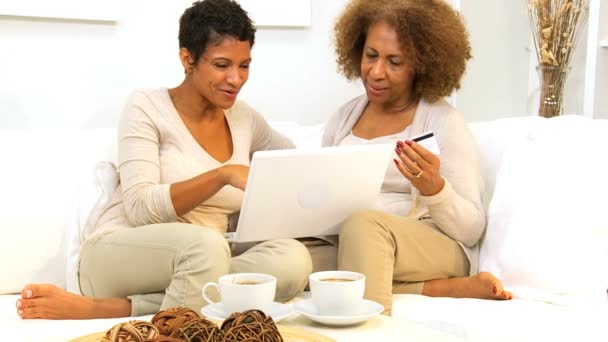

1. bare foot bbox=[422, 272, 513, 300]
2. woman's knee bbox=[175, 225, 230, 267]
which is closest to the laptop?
woman's knee bbox=[175, 225, 230, 267]

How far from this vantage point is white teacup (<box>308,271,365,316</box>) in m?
1.45

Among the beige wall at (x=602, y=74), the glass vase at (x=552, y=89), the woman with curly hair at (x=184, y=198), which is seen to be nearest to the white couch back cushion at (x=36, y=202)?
the woman with curly hair at (x=184, y=198)

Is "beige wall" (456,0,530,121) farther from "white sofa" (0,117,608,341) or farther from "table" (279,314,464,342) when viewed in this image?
"table" (279,314,464,342)

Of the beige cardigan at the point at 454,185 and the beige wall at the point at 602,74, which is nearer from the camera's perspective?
the beige cardigan at the point at 454,185

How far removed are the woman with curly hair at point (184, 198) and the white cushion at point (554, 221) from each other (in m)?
0.48

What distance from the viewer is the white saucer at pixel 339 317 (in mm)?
1447

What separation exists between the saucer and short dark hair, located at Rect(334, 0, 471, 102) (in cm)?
97

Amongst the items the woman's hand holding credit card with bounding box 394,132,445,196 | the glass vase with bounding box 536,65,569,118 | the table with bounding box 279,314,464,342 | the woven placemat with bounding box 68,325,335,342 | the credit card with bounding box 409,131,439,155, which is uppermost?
the glass vase with bounding box 536,65,569,118

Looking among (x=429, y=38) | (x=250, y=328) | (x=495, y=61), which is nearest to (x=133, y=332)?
(x=250, y=328)

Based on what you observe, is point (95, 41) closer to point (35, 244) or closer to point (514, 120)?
point (35, 244)

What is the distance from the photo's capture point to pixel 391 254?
2018mm

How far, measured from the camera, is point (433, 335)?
56.7 inches

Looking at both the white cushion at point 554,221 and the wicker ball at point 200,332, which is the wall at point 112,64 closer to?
the white cushion at point 554,221

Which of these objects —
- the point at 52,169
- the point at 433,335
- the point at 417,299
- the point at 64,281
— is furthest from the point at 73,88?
the point at 433,335
